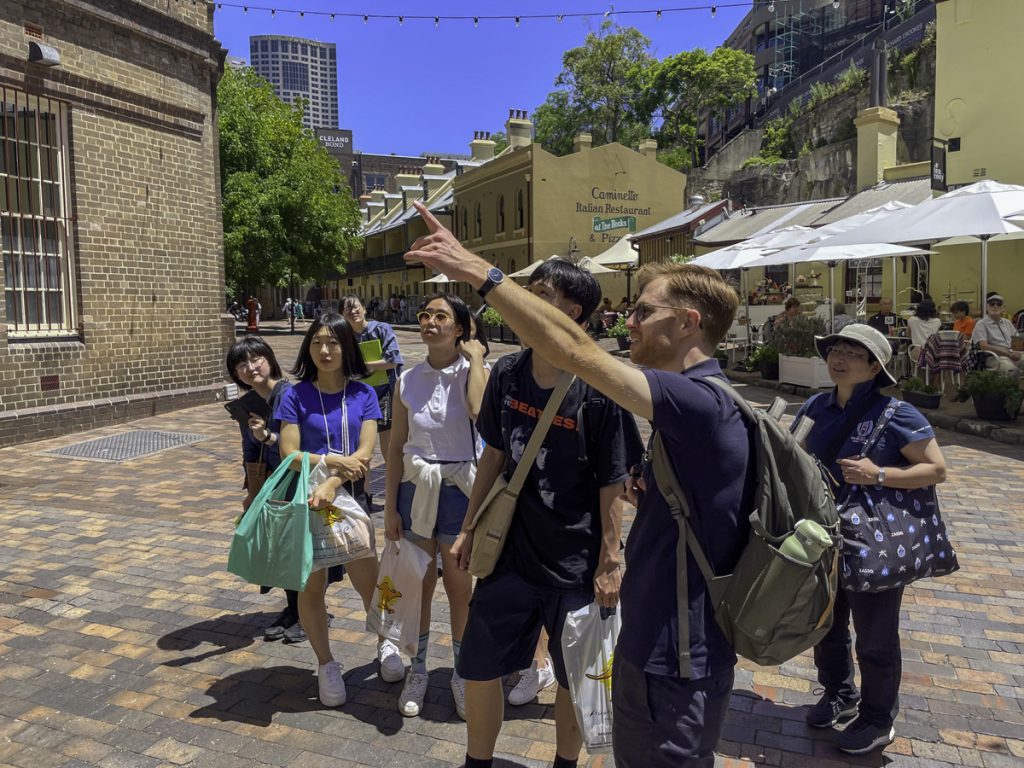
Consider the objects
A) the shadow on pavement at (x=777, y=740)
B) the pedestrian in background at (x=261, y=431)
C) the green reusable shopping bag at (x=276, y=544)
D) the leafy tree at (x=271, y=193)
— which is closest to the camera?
the shadow on pavement at (x=777, y=740)

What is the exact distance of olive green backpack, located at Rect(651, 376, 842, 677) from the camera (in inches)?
78.3

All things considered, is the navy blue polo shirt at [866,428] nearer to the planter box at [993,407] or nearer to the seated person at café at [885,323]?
the planter box at [993,407]

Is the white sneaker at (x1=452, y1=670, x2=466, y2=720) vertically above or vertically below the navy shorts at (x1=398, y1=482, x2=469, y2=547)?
below

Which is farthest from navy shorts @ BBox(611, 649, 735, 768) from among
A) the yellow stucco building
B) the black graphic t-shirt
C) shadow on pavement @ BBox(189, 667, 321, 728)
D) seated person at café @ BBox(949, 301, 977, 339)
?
the yellow stucco building

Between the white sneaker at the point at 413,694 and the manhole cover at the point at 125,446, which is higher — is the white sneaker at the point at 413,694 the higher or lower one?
the lower one

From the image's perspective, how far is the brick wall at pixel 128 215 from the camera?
406 inches

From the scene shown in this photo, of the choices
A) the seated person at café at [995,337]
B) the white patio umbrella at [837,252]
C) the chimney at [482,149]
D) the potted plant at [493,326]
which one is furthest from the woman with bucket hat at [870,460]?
the chimney at [482,149]

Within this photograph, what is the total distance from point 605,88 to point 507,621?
50716 millimetres

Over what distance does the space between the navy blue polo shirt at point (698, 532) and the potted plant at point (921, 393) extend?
10.3 metres

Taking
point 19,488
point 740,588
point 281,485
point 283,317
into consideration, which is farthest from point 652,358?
point 283,317

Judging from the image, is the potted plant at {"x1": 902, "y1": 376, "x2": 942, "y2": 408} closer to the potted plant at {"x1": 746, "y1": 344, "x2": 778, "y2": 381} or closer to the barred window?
the potted plant at {"x1": 746, "y1": 344, "x2": 778, "y2": 381}

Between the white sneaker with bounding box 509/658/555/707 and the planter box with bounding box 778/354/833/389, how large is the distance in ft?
33.0

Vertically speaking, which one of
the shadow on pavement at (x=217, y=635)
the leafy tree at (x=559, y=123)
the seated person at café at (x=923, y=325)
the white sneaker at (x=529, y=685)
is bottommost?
the shadow on pavement at (x=217, y=635)

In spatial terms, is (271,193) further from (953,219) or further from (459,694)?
(459,694)
